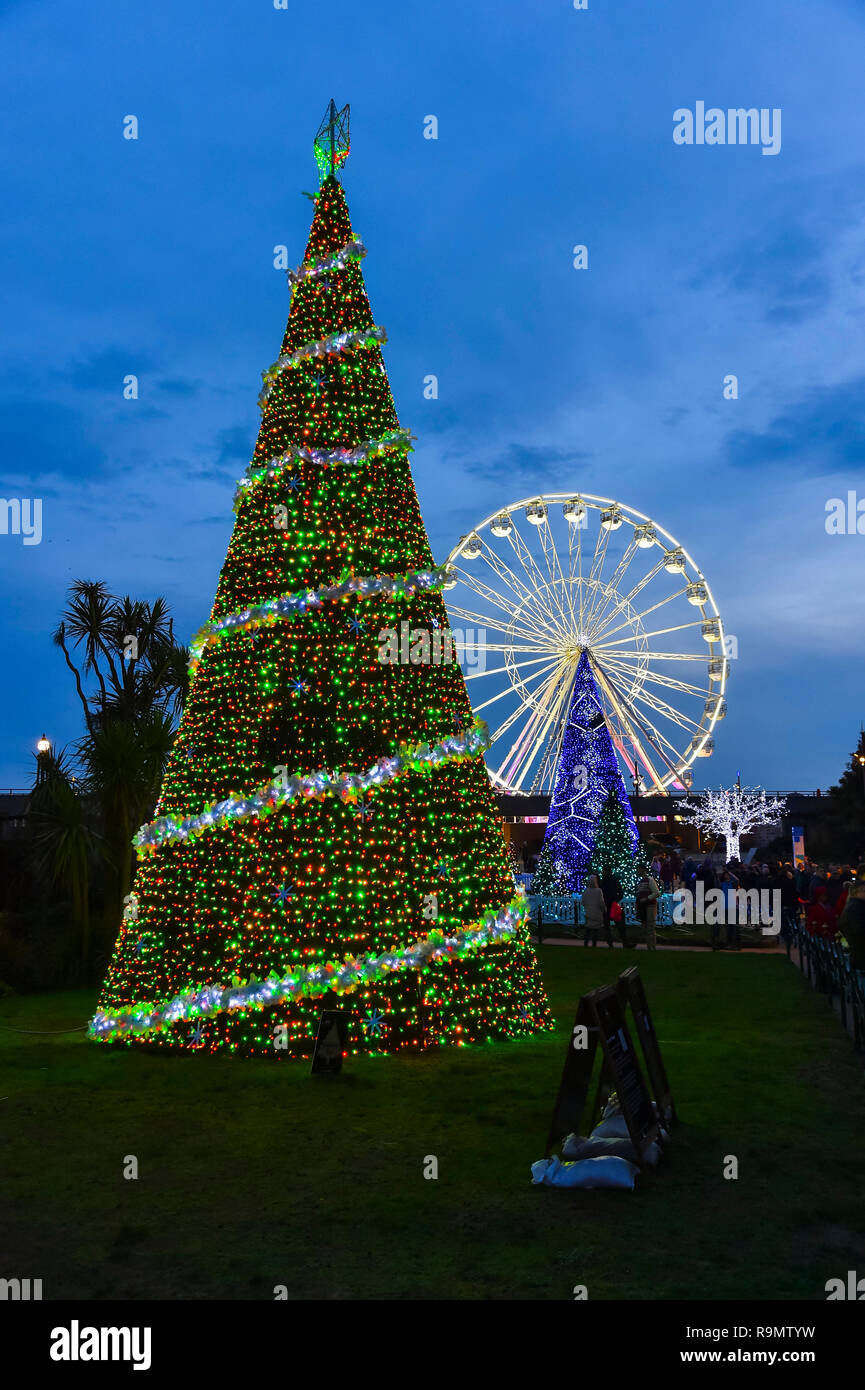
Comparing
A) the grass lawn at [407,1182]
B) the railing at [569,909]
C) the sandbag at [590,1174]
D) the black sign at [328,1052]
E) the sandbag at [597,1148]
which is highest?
the railing at [569,909]


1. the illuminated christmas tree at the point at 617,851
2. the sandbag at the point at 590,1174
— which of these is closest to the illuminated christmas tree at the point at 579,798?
the illuminated christmas tree at the point at 617,851

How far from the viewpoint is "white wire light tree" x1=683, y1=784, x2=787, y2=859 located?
53125 mm

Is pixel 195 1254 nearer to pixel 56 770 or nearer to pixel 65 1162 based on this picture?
pixel 65 1162

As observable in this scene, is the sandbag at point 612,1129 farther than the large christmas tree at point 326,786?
No

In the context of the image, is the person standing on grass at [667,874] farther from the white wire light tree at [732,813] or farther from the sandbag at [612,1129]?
the white wire light tree at [732,813]

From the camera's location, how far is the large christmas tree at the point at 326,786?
8.50 m

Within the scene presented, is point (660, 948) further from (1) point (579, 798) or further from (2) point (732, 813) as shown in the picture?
(2) point (732, 813)

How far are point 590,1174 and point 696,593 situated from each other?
23.6 meters

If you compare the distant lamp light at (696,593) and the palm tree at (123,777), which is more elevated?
the distant lamp light at (696,593)

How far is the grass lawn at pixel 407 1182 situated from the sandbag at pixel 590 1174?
0.07 meters

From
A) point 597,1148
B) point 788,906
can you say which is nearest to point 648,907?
point 788,906

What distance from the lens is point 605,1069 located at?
5734 millimetres

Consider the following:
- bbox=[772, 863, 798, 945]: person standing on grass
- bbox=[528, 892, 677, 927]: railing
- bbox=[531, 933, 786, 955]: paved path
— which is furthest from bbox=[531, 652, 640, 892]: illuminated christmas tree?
bbox=[772, 863, 798, 945]: person standing on grass
